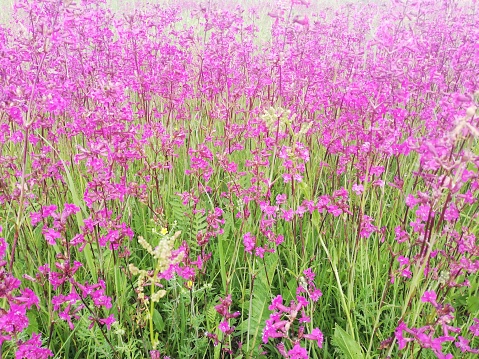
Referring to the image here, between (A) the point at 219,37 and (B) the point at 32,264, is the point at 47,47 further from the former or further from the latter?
(A) the point at 219,37

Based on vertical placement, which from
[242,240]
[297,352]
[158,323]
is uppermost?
[297,352]

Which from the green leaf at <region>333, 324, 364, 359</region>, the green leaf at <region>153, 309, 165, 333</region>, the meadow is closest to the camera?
the meadow

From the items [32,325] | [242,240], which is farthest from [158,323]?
[242,240]

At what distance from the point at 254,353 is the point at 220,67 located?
10.4 ft

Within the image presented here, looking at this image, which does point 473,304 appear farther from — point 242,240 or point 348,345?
point 242,240

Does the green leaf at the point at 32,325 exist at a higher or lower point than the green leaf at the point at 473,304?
lower

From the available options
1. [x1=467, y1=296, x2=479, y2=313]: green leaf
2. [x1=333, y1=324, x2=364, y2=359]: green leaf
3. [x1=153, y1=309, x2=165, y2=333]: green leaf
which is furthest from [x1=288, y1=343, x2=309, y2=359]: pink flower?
[x1=467, y1=296, x2=479, y2=313]: green leaf

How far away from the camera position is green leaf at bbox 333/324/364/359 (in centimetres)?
201

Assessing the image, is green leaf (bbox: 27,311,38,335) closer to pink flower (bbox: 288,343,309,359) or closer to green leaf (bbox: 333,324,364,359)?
pink flower (bbox: 288,343,309,359)

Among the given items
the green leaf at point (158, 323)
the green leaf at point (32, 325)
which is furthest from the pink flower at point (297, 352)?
the green leaf at point (32, 325)

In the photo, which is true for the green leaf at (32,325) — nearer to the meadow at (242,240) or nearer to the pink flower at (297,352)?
the meadow at (242,240)

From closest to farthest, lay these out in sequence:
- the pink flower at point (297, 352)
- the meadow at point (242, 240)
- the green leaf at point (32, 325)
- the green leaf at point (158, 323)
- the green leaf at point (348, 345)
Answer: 1. the pink flower at point (297, 352)
2. the meadow at point (242, 240)
3. the green leaf at point (348, 345)
4. the green leaf at point (32, 325)
5. the green leaf at point (158, 323)

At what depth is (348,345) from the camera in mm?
2029

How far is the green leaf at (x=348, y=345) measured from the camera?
201 centimetres
